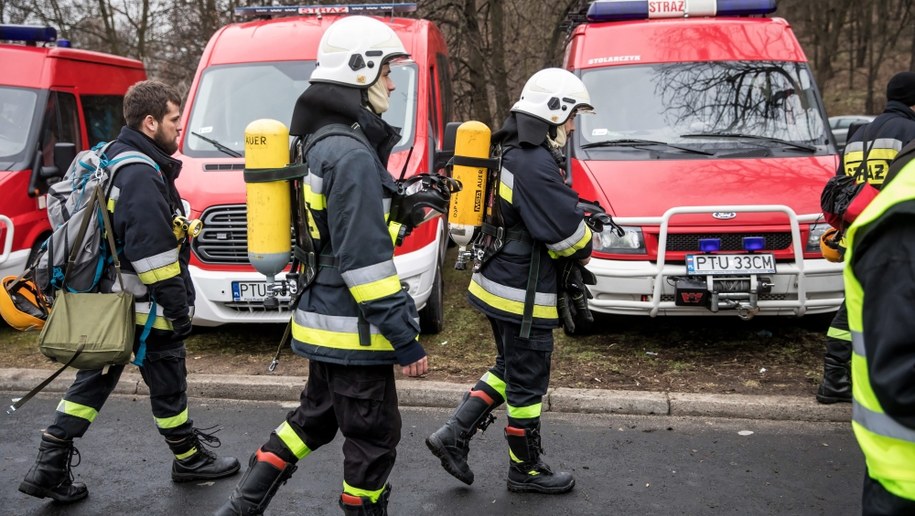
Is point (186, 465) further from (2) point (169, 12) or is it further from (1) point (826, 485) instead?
(2) point (169, 12)

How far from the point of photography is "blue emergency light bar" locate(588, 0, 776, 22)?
7461 millimetres

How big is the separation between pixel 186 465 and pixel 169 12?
1157cm

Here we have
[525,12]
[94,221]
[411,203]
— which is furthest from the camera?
[525,12]

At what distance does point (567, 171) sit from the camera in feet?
21.9

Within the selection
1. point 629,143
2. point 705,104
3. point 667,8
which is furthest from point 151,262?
point 667,8

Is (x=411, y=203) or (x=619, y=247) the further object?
(x=619, y=247)

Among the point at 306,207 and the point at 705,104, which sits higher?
the point at 705,104

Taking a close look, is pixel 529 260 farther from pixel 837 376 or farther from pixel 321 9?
pixel 321 9

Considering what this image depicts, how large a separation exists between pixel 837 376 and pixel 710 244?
115cm

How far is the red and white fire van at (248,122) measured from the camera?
621cm

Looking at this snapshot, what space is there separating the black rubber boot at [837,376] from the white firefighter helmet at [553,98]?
2451 mm

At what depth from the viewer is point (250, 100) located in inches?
278

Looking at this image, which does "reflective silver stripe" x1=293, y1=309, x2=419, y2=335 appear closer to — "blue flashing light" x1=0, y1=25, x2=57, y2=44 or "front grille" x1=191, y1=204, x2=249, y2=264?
"front grille" x1=191, y1=204, x2=249, y2=264

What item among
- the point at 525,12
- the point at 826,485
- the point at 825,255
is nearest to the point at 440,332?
the point at 825,255
